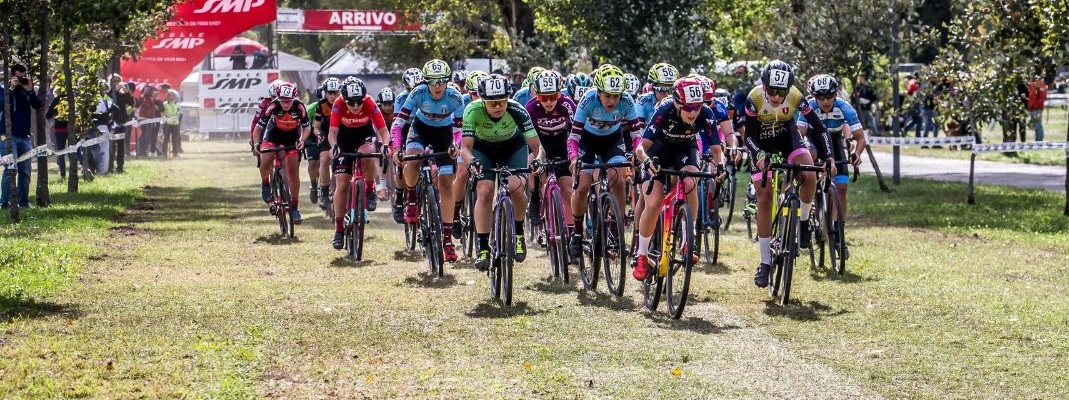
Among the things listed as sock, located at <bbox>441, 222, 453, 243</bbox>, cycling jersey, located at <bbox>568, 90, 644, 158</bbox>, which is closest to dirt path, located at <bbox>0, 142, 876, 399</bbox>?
sock, located at <bbox>441, 222, 453, 243</bbox>

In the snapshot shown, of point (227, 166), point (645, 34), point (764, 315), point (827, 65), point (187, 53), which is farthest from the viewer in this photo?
point (187, 53)

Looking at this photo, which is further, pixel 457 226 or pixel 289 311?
pixel 457 226

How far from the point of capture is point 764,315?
38.5ft

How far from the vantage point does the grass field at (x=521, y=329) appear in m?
8.95

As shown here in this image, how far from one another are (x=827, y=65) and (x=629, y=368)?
17782 millimetres

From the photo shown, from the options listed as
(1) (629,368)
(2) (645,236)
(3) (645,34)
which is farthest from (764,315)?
(3) (645,34)

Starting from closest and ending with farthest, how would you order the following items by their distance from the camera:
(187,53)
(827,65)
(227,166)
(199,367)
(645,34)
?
1. (199,367)
2. (827,65)
3. (645,34)
4. (227,166)
5. (187,53)

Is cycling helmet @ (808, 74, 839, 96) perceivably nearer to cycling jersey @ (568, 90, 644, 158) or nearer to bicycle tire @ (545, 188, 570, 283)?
cycling jersey @ (568, 90, 644, 158)

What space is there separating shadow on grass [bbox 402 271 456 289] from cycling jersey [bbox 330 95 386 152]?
9.38 feet

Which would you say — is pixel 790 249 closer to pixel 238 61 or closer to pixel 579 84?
pixel 579 84

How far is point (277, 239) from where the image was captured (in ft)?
60.2

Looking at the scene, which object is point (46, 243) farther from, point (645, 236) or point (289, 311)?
point (645, 236)

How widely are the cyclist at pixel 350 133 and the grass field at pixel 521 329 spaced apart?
2.15 ft

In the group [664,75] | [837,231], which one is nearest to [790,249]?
[837,231]
